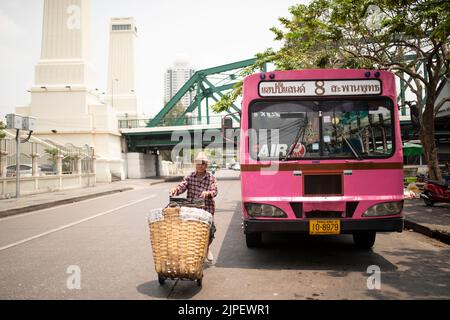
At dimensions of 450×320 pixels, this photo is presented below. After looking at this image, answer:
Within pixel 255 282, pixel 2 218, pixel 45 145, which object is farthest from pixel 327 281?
pixel 45 145

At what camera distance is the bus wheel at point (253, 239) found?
6543 millimetres

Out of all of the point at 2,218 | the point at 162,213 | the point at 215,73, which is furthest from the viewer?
the point at 215,73

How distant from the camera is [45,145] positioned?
1018 inches

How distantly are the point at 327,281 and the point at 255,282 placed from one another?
0.87 meters

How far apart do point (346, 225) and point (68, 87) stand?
121ft

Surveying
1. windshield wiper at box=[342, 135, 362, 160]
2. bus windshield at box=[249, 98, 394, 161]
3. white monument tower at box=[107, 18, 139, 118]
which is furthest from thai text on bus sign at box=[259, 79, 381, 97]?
white monument tower at box=[107, 18, 139, 118]

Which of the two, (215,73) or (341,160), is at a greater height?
(215,73)

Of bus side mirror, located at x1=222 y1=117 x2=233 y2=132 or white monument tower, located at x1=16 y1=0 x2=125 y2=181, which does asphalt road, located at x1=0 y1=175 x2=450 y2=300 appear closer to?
bus side mirror, located at x1=222 y1=117 x2=233 y2=132

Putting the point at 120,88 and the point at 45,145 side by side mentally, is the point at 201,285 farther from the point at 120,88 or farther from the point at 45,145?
the point at 120,88

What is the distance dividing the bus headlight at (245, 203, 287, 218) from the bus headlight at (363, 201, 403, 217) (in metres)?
1.18

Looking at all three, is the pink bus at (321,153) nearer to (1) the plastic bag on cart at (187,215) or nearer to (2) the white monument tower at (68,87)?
(1) the plastic bag on cart at (187,215)

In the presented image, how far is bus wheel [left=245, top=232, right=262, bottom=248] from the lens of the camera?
654cm

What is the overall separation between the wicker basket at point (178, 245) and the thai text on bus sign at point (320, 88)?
8.08 feet

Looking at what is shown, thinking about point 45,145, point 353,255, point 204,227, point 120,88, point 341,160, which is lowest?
point 353,255
